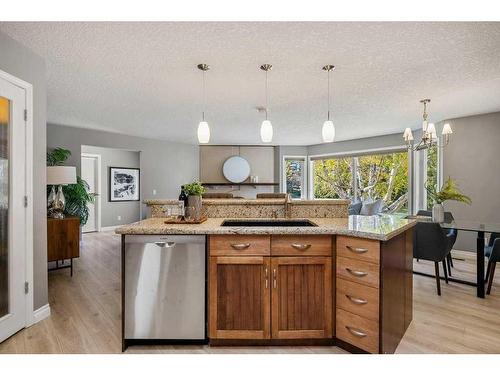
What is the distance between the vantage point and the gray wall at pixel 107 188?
280 inches

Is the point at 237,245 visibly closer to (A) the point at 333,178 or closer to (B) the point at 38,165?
(B) the point at 38,165

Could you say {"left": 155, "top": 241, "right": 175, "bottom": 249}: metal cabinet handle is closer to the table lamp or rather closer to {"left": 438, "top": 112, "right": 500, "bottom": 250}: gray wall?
the table lamp

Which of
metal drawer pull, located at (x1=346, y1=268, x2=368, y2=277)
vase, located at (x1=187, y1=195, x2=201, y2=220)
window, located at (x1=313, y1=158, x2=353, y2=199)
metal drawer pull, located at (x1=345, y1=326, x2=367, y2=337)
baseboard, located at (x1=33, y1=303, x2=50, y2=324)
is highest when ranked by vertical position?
window, located at (x1=313, y1=158, x2=353, y2=199)

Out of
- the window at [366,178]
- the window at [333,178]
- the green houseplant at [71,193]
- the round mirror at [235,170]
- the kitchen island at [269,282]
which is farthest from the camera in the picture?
the round mirror at [235,170]

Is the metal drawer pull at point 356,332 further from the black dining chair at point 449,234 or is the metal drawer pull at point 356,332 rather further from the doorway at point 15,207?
the doorway at point 15,207

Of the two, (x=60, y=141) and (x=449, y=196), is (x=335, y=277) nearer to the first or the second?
(x=449, y=196)

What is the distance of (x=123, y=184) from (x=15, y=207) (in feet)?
17.6

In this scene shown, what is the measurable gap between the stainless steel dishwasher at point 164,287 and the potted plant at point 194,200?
17.5 inches

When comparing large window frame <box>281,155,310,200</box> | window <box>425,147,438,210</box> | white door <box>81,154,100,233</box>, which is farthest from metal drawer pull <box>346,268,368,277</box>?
white door <box>81,154,100,233</box>

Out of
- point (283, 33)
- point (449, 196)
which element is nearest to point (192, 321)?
point (283, 33)

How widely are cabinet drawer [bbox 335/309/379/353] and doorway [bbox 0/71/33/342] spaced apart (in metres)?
2.42

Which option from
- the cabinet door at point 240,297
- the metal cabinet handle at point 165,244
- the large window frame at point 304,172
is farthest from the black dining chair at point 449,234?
the large window frame at point 304,172

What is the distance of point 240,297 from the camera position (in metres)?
2.02

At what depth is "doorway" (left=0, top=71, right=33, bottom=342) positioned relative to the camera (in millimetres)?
2188
